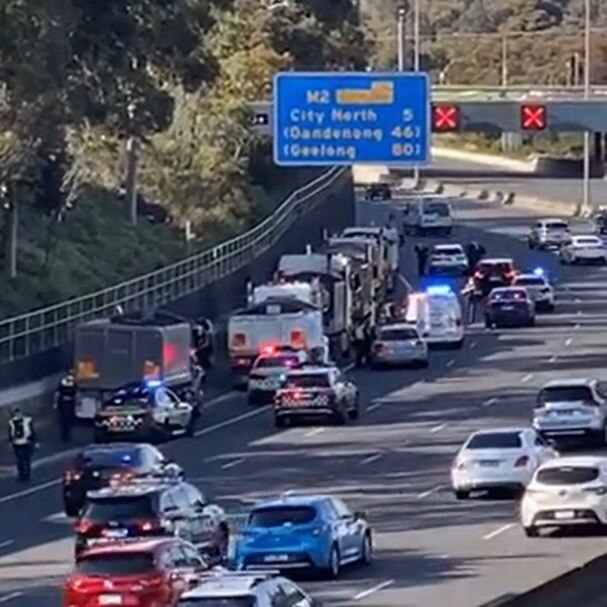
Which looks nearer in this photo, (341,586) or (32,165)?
(341,586)

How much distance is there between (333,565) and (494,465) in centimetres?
971

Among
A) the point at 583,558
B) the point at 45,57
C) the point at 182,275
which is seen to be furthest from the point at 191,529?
the point at 182,275

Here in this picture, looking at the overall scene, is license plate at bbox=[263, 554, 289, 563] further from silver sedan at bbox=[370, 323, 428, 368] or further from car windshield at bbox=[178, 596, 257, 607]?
silver sedan at bbox=[370, 323, 428, 368]

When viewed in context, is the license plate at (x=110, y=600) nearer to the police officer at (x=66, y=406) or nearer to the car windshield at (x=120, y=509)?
the car windshield at (x=120, y=509)

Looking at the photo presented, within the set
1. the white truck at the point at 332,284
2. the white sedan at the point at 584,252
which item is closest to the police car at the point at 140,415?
the white truck at the point at 332,284

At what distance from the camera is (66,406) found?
5522 cm

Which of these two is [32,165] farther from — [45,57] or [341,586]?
[341,586]

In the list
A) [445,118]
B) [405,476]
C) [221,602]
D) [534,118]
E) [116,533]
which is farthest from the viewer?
[534,118]

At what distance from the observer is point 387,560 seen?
36.9 metres

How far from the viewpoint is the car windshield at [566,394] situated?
2073 inches

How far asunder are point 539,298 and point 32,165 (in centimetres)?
2310

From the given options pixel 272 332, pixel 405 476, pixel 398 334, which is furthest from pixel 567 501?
pixel 398 334

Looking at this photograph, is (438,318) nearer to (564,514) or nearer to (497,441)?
(497,441)

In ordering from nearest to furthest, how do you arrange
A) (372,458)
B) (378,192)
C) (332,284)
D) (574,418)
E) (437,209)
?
1. (372,458)
2. (574,418)
3. (332,284)
4. (437,209)
5. (378,192)
